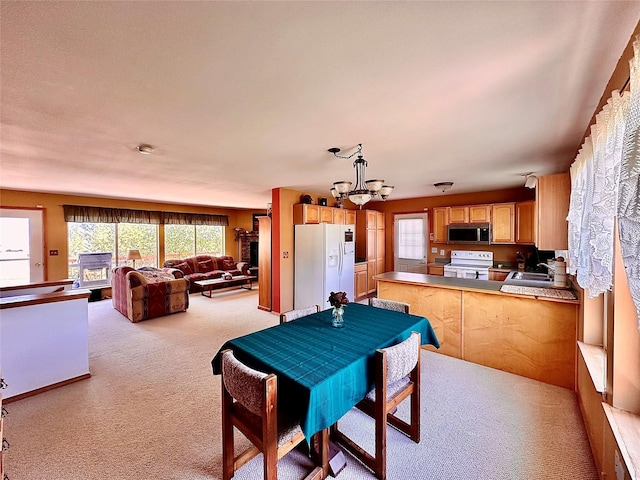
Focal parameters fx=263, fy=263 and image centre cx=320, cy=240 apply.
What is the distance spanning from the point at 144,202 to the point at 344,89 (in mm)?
7036

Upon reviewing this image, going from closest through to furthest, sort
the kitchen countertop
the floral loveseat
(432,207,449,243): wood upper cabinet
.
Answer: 1. the kitchen countertop
2. (432,207,449,243): wood upper cabinet
3. the floral loveseat

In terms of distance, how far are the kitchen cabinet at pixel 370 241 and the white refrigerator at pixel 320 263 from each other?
1.16 metres

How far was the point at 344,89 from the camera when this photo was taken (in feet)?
5.14

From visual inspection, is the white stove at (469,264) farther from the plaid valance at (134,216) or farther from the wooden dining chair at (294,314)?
the plaid valance at (134,216)

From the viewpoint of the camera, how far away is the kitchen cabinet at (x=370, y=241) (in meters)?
6.14

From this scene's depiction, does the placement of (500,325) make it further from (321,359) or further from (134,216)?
(134,216)

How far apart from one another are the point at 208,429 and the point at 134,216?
6.28 meters

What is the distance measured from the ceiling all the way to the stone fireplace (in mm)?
5829

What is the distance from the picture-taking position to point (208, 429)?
2.01m

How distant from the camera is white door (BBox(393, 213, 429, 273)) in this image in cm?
607

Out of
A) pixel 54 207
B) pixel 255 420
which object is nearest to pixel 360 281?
pixel 255 420

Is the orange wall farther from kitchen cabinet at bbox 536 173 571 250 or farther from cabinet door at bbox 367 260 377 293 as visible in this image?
kitchen cabinet at bbox 536 173 571 250

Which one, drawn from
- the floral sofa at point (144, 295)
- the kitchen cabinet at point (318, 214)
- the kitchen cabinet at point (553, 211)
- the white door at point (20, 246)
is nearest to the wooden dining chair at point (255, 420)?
the kitchen cabinet at point (553, 211)

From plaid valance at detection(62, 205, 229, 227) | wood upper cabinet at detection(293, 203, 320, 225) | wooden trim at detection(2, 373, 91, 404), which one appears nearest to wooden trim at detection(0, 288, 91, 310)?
wooden trim at detection(2, 373, 91, 404)
